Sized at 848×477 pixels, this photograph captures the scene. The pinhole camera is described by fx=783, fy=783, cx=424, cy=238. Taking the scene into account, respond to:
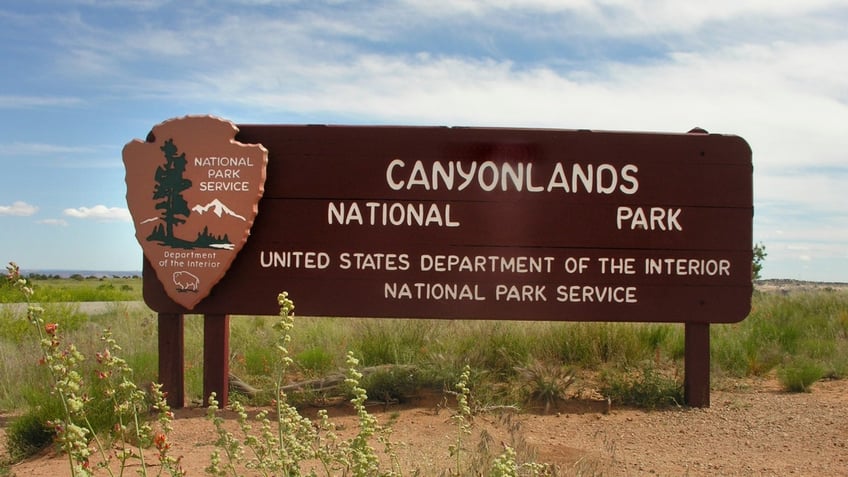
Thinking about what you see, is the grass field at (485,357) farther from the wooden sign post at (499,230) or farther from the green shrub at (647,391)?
the wooden sign post at (499,230)

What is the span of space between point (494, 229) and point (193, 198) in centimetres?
271

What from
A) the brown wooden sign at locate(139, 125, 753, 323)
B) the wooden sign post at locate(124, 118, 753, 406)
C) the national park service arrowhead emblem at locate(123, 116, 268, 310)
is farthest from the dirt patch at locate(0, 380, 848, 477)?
the national park service arrowhead emblem at locate(123, 116, 268, 310)

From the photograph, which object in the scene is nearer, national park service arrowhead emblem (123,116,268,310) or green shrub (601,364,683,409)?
national park service arrowhead emblem (123,116,268,310)

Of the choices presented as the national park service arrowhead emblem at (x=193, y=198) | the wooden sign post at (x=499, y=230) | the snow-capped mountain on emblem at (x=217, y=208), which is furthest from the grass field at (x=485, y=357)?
the snow-capped mountain on emblem at (x=217, y=208)

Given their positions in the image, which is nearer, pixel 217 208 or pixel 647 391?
pixel 217 208

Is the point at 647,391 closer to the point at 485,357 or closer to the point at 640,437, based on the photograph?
the point at 640,437

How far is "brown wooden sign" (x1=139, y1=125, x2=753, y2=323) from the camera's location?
7.04m

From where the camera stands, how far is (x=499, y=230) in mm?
7059

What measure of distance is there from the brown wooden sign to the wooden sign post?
12 mm

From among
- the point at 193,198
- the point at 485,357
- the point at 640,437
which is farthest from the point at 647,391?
the point at 193,198

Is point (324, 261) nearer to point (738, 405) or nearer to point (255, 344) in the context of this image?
point (255, 344)

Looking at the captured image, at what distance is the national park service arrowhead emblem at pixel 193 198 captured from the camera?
6980 mm

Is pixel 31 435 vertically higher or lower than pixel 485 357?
lower

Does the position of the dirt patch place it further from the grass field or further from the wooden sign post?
the wooden sign post
